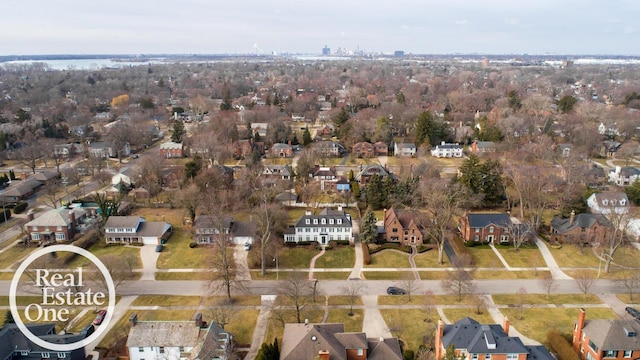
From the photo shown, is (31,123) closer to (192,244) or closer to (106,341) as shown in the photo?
(192,244)

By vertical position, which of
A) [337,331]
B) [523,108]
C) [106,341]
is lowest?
[106,341]

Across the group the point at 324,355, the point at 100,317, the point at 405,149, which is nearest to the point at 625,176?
the point at 405,149

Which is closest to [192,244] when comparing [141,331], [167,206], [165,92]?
[167,206]

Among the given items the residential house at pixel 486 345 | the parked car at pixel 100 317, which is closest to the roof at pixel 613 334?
the residential house at pixel 486 345

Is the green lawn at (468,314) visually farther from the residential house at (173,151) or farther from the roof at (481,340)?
the residential house at (173,151)

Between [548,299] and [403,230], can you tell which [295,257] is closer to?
[403,230]

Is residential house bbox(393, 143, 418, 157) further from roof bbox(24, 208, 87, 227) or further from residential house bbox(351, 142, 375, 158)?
roof bbox(24, 208, 87, 227)

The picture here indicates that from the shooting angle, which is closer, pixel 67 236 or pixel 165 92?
pixel 67 236

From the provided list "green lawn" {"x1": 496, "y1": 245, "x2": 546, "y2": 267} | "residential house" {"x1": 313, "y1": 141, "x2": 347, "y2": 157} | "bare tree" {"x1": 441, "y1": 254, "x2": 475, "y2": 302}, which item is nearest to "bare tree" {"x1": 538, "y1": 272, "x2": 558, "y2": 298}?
"green lawn" {"x1": 496, "y1": 245, "x2": 546, "y2": 267}
